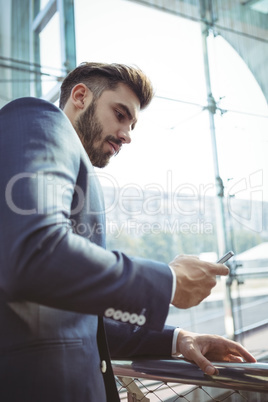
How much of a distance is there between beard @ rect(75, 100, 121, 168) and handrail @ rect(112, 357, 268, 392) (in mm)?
559

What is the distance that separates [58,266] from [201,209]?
168 inches

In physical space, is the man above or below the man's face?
below

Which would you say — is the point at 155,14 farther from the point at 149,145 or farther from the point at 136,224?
the point at 136,224

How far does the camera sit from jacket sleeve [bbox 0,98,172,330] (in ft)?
1.77

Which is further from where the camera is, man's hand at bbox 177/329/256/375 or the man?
man's hand at bbox 177/329/256/375

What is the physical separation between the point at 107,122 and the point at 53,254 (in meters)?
0.64

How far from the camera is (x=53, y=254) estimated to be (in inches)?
21.3

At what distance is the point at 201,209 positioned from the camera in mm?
4723
